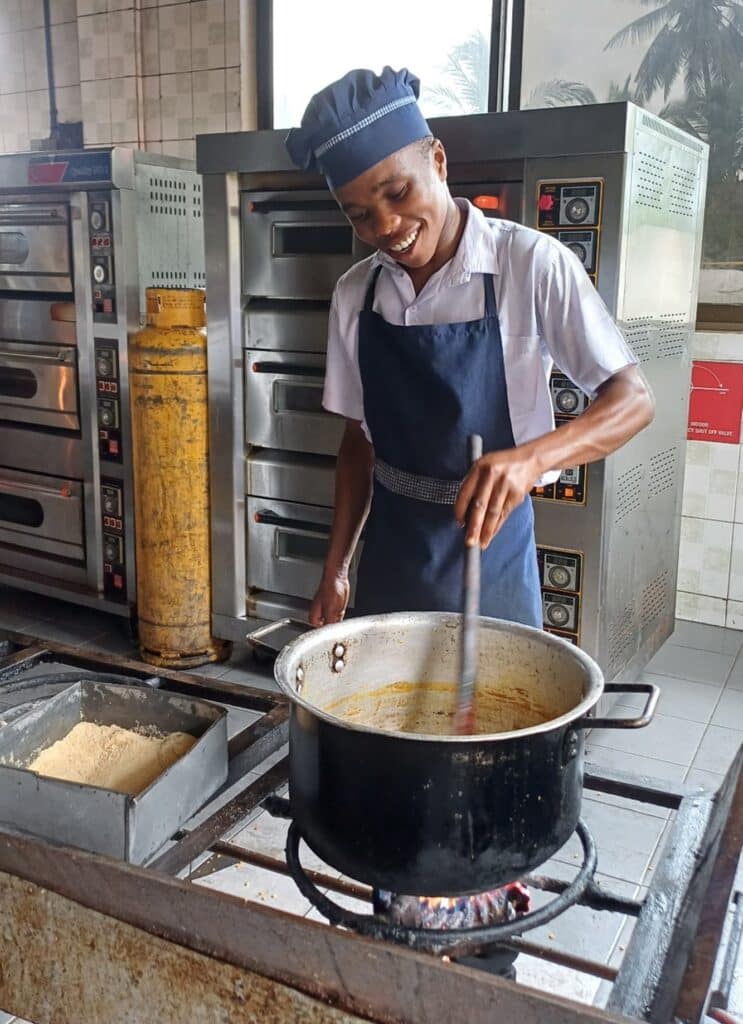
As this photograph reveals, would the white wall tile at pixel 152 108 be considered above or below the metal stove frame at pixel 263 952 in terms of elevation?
above

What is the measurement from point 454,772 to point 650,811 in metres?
1.92

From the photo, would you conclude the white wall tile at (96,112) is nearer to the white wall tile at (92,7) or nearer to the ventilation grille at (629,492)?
the white wall tile at (92,7)

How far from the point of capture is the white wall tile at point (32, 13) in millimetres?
4676

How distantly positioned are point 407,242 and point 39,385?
269cm

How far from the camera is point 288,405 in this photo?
331 cm

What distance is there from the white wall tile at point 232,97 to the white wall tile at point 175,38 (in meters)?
0.23

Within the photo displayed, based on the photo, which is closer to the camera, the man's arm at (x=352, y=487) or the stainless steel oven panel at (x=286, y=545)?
the man's arm at (x=352, y=487)

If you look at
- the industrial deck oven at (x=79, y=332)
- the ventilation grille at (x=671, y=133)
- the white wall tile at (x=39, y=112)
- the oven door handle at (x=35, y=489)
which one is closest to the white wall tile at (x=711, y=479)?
the ventilation grille at (x=671, y=133)

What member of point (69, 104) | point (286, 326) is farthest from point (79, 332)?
point (69, 104)

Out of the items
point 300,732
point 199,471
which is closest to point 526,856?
point 300,732

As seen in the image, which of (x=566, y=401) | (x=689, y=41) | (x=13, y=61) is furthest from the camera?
(x=13, y=61)

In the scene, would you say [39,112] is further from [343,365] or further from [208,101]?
[343,365]

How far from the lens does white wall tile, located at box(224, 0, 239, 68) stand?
414 centimetres

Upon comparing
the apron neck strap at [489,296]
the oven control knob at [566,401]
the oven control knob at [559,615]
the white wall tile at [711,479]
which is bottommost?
the oven control knob at [559,615]
